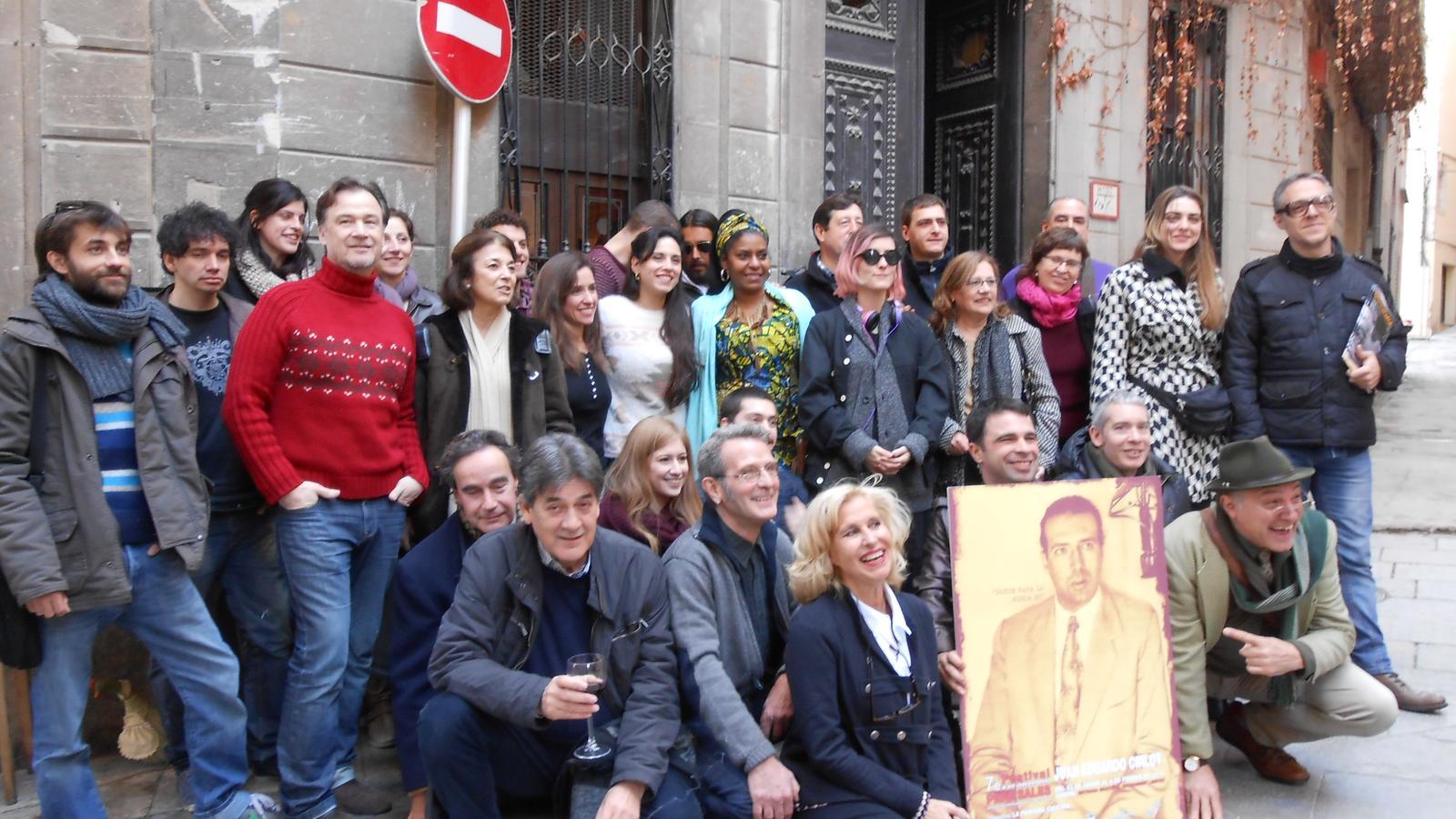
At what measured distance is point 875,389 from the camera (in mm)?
5113

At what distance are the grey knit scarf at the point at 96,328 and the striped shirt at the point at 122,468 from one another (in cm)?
5

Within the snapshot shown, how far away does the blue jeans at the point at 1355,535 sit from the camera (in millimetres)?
5215

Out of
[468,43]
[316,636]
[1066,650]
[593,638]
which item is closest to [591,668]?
[593,638]

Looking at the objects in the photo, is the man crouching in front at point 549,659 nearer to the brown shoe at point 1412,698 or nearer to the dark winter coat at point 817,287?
→ the dark winter coat at point 817,287

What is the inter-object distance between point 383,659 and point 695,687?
1.87 m

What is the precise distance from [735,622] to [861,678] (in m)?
0.50

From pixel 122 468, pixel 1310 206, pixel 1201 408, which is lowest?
pixel 122 468

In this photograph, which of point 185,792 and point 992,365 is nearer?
point 185,792

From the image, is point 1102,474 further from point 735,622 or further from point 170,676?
point 170,676

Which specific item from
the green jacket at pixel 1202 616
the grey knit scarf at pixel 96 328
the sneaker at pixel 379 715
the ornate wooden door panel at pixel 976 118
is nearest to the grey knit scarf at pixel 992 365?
the green jacket at pixel 1202 616

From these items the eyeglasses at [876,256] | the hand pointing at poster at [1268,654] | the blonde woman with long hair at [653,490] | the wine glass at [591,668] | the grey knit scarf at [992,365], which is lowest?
the hand pointing at poster at [1268,654]

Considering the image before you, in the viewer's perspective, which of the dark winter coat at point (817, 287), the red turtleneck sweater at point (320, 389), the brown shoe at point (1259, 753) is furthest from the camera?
the dark winter coat at point (817, 287)

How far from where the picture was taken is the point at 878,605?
3818 mm

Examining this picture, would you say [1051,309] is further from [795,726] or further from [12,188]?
[12,188]
